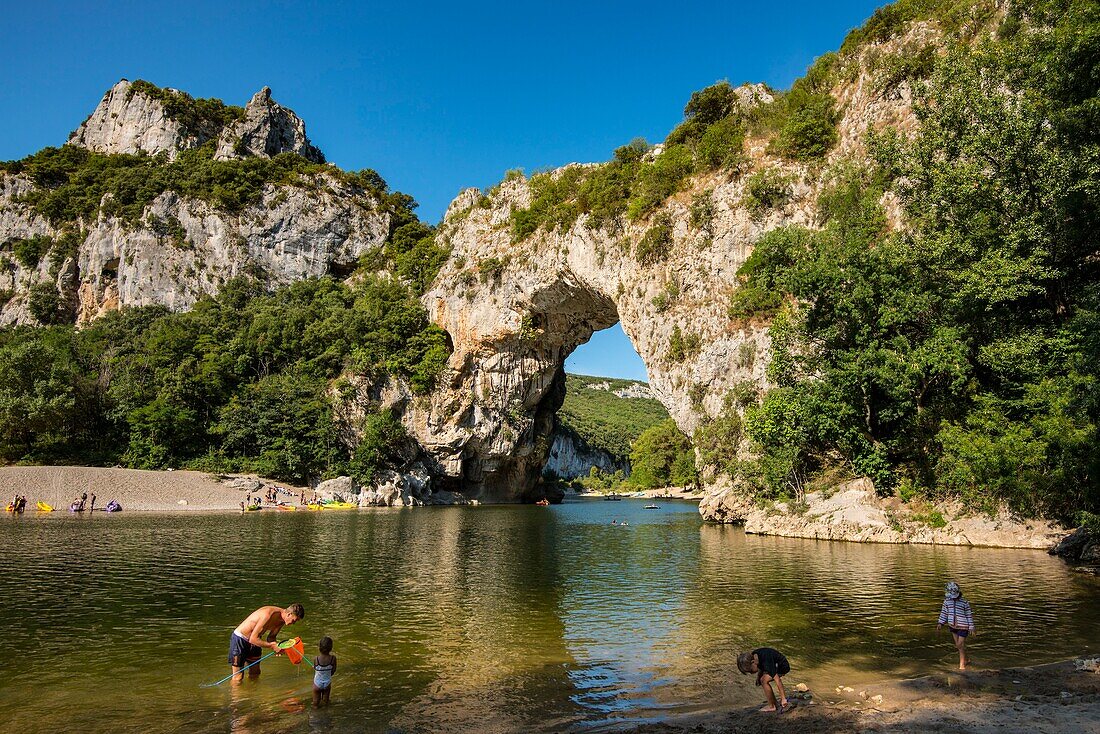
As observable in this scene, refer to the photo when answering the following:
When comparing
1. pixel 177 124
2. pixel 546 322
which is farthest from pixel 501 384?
pixel 177 124

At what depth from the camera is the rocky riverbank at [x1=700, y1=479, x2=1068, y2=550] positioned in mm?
18891

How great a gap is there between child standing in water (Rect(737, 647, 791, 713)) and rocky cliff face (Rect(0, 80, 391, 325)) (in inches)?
2640

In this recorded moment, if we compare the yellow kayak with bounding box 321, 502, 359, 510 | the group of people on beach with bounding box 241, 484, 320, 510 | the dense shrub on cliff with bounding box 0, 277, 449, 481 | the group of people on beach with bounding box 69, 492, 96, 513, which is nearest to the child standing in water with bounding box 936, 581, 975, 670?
the yellow kayak with bounding box 321, 502, 359, 510

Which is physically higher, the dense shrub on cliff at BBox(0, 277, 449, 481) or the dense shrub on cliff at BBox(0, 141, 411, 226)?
the dense shrub on cliff at BBox(0, 141, 411, 226)

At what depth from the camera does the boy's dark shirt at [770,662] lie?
21.6 feet

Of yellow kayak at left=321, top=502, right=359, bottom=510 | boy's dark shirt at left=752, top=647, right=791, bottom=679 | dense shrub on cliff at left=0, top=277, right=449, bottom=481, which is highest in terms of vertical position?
dense shrub on cliff at left=0, top=277, right=449, bottom=481

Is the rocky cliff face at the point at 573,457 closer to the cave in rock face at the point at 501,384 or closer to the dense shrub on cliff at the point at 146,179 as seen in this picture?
the dense shrub on cliff at the point at 146,179

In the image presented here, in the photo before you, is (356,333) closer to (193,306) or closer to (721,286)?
(193,306)

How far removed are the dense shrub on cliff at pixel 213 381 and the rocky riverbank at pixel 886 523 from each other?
107ft

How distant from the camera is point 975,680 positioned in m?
7.27

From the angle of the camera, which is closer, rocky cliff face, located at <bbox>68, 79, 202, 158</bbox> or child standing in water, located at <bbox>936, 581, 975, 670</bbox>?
child standing in water, located at <bbox>936, 581, 975, 670</bbox>

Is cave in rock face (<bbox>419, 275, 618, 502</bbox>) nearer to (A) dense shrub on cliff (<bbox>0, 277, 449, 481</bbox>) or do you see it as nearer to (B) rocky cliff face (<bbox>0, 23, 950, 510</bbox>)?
(B) rocky cliff face (<bbox>0, 23, 950, 510</bbox>)

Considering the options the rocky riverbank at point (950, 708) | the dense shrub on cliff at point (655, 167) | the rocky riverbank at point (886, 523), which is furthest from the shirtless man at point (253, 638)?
the dense shrub on cliff at point (655, 167)

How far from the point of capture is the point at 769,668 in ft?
21.7
